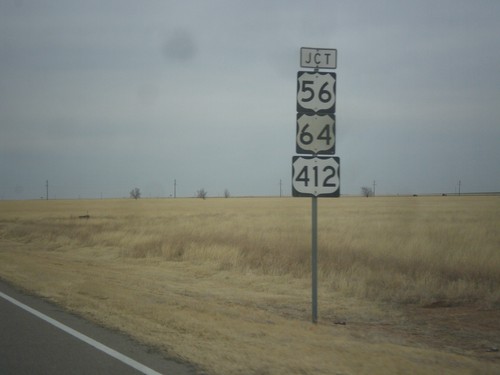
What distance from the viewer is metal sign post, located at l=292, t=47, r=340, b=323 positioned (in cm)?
916

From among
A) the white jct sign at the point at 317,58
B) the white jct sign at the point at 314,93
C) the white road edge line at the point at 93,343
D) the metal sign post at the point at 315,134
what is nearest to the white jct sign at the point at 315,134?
the metal sign post at the point at 315,134

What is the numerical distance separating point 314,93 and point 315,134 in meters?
0.77

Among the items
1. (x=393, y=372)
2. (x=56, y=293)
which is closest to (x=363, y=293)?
(x=393, y=372)

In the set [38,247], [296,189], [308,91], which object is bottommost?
[38,247]

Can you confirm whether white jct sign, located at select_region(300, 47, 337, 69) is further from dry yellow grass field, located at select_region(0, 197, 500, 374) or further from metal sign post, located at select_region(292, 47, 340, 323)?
dry yellow grass field, located at select_region(0, 197, 500, 374)

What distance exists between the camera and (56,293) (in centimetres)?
1203

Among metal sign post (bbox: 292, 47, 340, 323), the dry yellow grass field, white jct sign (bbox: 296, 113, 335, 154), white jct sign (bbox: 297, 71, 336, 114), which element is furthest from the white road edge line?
white jct sign (bbox: 297, 71, 336, 114)

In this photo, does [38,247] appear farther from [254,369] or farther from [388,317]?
[254,369]

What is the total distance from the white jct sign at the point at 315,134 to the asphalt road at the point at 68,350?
4.44m

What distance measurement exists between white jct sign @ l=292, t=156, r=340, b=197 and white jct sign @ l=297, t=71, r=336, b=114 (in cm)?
91

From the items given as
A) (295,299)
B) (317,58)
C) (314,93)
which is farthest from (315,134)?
(295,299)

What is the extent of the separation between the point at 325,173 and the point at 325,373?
4.14 meters

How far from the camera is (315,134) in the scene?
9.17 meters

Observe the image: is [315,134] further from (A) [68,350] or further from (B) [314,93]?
(A) [68,350]
